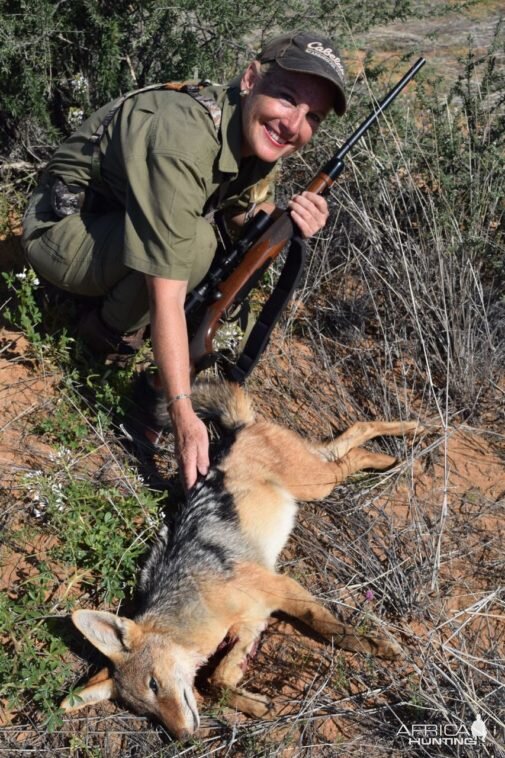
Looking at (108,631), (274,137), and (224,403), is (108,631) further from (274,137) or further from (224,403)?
(274,137)

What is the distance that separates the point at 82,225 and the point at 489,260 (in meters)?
2.64

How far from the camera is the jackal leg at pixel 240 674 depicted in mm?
3025

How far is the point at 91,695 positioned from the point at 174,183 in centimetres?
229

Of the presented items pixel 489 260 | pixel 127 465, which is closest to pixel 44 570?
pixel 127 465

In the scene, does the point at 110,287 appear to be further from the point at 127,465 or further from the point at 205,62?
the point at 205,62

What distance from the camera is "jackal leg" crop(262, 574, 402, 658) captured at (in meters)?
3.07

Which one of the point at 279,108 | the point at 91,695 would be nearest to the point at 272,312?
the point at 279,108

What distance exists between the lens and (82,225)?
152 inches

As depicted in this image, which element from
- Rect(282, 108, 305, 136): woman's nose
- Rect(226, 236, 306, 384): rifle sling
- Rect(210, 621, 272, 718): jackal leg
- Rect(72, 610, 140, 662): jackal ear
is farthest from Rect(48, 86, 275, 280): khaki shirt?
Rect(210, 621, 272, 718): jackal leg

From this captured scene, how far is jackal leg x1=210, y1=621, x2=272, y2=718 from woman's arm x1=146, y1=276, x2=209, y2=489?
0.87m

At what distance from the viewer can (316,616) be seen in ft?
10.4

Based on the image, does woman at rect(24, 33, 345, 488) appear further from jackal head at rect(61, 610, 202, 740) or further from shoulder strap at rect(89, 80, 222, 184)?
jackal head at rect(61, 610, 202, 740)

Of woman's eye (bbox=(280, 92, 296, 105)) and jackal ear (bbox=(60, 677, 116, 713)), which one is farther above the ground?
woman's eye (bbox=(280, 92, 296, 105))

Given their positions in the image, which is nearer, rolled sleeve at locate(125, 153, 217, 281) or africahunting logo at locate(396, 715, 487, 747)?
africahunting logo at locate(396, 715, 487, 747)
